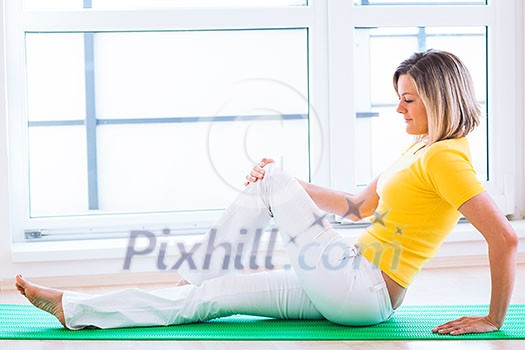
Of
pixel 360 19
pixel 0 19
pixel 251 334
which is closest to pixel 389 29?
pixel 360 19

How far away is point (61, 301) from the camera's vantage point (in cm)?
243

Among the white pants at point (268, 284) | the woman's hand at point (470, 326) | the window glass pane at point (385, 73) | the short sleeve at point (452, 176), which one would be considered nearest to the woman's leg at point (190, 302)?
the white pants at point (268, 284)

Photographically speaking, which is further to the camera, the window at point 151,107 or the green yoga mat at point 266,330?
the window at point 151,107

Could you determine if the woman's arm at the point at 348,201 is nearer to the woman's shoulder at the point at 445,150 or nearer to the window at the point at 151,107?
the woman's shoulder at the point at 445,150

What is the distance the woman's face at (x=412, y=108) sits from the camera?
7.85ft

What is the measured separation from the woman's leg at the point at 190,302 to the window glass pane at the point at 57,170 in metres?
1.50

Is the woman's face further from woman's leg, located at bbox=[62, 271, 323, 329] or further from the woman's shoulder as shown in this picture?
woman's leg, located at bbox=[62, 271, 323, 329]

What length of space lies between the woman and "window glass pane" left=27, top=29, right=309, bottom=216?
4.62 feet

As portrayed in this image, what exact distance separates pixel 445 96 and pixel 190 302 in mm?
939

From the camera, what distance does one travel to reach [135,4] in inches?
151

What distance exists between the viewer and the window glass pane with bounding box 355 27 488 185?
4.06 metres

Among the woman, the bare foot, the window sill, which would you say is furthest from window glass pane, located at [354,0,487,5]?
the bare foot

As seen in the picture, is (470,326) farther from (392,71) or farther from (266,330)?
(392,71)

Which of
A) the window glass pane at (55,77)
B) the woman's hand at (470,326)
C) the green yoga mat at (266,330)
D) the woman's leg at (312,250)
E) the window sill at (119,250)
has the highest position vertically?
the window glass pane at (55,77)
